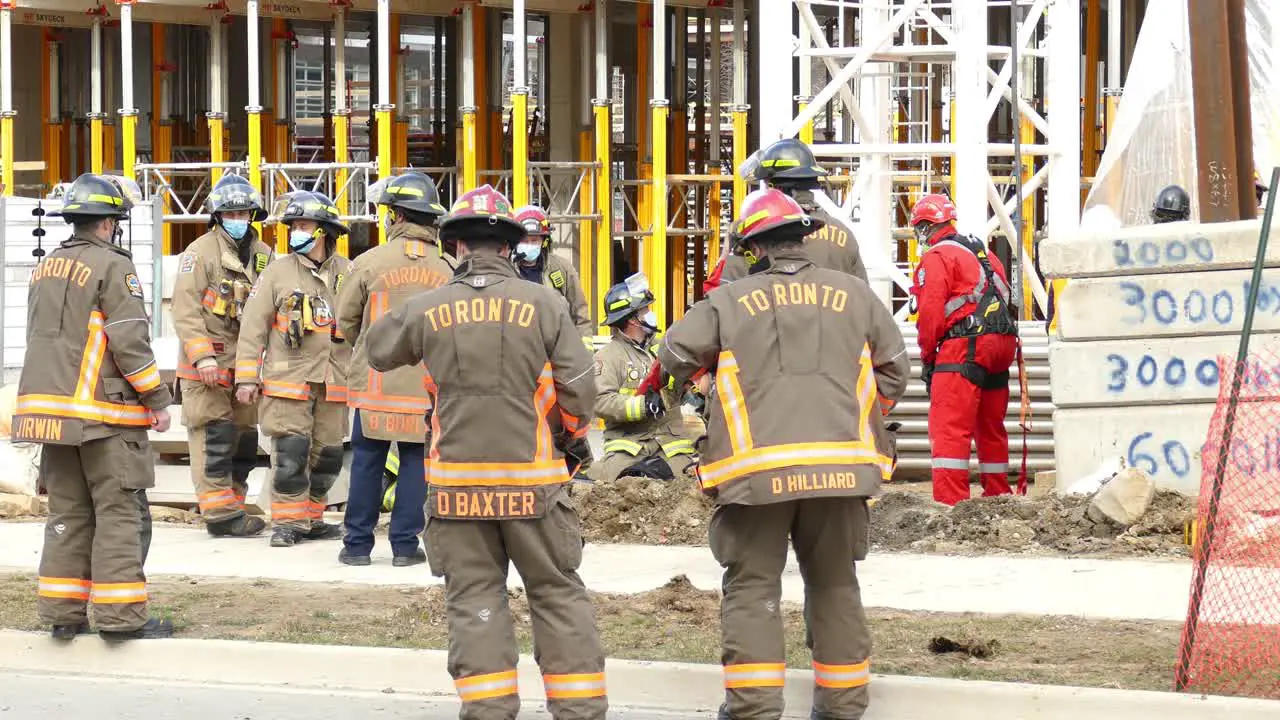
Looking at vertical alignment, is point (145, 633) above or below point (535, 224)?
below

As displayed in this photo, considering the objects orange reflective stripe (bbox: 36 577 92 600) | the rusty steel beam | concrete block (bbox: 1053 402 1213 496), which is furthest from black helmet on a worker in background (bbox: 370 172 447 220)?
the rusty steel beam

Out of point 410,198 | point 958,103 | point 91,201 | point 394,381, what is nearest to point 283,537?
point 394,381

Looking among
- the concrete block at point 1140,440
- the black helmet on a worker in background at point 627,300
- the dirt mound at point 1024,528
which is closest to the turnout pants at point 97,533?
the black helmet on a worker in background at point 627,300

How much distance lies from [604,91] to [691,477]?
13.2 meters

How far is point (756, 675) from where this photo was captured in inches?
254

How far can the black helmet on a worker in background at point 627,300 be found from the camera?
1160 centimetres

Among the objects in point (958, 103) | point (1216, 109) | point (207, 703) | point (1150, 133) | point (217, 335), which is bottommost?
point (207, 703)

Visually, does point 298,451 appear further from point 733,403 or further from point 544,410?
point 733,403

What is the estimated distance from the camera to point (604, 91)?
2411 cm

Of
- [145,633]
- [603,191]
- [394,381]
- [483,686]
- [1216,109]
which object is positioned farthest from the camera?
[603,191]

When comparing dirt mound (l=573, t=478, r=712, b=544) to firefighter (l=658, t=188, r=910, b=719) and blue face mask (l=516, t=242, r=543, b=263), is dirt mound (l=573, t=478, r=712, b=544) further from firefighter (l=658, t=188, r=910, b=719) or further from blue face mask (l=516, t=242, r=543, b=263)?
firefighter (l=658, t=188, r=910, b=719)

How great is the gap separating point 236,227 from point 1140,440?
5486mm

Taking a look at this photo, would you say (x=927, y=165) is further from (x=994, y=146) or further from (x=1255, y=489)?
(x=1255, y=489)

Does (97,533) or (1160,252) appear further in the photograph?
(1160,252)
